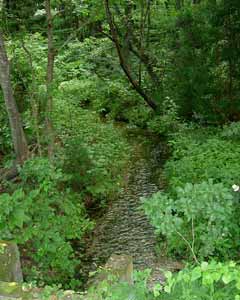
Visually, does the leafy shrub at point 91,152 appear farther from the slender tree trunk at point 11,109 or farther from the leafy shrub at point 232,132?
the leafy shrub at point 232,132

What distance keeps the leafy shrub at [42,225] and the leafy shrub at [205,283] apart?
222 cm

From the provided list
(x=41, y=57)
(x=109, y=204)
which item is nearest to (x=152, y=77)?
(x=41, y=57)

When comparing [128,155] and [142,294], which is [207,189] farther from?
[128,155]

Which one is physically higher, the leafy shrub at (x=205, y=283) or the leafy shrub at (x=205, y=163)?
the leafy shrub at (x=205, y=283)

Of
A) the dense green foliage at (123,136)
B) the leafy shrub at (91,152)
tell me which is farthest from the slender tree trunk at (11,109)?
the leafy shrub at (91,152)

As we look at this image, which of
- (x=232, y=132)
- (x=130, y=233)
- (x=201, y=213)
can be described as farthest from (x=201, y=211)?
(x=232, y=132)

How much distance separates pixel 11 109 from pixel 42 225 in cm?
222

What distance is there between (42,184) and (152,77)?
26.4 feet

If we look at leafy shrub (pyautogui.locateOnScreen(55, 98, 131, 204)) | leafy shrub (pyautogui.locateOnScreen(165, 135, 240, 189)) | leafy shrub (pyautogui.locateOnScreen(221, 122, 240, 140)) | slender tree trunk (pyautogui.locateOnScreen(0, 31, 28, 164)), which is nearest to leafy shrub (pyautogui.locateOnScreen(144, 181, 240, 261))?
leafy shrub (pyautogui.locateOnScreen(165, 135, 240, 189))

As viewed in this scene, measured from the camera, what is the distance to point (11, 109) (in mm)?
6270

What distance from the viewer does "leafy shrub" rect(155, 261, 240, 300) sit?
2225 mm

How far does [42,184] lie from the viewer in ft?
16.9

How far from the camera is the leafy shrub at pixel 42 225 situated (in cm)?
444

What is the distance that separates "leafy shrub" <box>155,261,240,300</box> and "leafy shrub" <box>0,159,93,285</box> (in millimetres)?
2220
